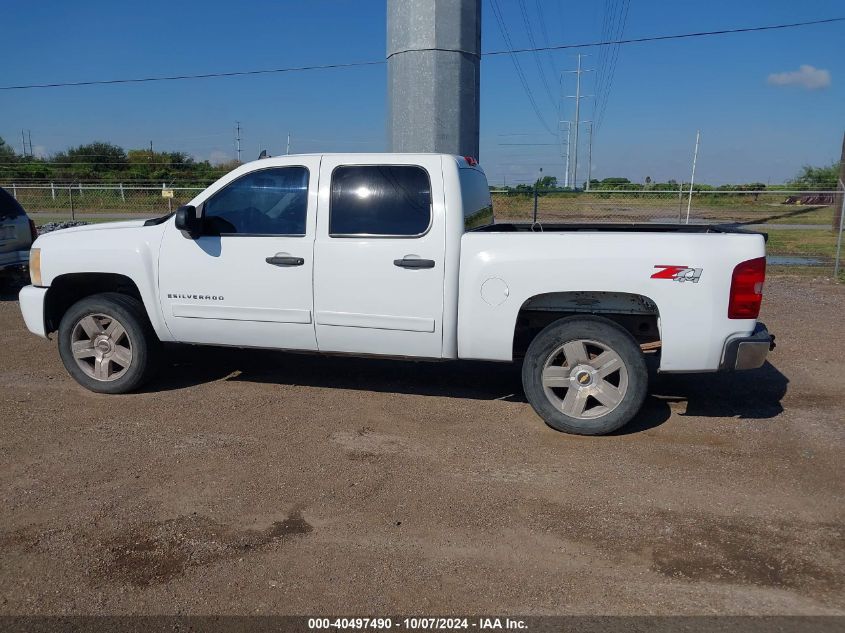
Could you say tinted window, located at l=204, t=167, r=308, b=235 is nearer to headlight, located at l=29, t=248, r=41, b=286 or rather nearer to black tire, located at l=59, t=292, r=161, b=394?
black tire, located at l=59, t=292, r=161, b=394

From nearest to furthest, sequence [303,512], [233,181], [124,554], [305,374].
→ [124,554] < [303,512] < [233,181] < [305,374]

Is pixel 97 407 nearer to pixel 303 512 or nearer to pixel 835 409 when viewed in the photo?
pixel 303 512

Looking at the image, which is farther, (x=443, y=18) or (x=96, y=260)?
(x=443, y=18)

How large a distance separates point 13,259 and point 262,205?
6.84 m

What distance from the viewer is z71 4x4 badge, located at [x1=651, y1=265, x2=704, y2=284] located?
4.88 m

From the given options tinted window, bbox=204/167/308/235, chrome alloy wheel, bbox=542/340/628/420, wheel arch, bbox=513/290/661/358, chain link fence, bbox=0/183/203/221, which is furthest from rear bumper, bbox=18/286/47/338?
chain link fence, bbox=0/183/203/221

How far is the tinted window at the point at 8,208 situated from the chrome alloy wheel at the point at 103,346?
5638 mm

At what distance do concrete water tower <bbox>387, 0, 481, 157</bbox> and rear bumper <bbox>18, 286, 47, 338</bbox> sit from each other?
5.33 metres

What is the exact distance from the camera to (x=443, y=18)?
31.6 ft

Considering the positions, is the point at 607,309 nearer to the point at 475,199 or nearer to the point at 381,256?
the point at 475,199

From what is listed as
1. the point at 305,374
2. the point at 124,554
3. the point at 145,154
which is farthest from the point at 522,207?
the point at 145,154

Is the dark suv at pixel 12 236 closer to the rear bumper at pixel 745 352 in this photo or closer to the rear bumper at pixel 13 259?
the rear bumper at pixel 13 259

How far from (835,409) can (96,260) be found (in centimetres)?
603

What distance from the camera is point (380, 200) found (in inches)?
218
